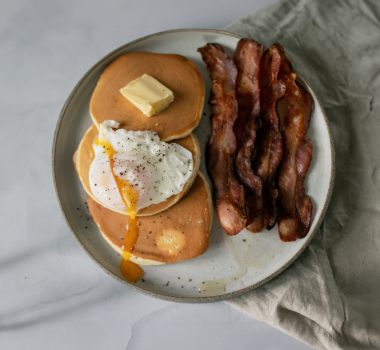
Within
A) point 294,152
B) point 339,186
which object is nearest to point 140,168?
point 294,152

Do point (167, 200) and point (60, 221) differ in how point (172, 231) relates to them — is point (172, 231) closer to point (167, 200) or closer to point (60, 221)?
point (167, 200)

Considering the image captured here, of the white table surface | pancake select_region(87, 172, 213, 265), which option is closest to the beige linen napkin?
the white table surface

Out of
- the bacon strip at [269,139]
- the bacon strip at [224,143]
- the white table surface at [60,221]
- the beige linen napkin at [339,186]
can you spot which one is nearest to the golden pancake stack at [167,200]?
the bacon strip at [224,143]

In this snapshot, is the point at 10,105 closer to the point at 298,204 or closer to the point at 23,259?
the point at 23,259

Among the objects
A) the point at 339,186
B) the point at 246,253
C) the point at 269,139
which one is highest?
the point at 269,139

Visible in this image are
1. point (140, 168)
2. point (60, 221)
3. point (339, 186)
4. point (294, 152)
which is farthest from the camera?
point (60, 221)

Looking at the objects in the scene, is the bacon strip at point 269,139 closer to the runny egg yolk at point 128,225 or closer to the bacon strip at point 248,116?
the bacon strip at point 248,116
